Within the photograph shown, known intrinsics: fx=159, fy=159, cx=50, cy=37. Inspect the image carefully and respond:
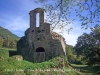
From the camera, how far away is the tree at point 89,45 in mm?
25984

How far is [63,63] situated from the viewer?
17.7m

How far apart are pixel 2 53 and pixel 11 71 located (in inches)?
111

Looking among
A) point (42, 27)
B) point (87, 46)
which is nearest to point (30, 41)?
point (42, 27)

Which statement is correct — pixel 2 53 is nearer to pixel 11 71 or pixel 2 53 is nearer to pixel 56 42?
pixel 11 71

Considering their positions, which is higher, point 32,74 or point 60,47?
point 60,47

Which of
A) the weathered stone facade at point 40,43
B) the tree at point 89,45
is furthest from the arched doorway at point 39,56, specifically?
the tree at point 89,45

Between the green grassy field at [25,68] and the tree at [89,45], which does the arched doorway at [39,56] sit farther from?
the tree at [89,45]

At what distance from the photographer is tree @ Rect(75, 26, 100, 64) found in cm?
2598

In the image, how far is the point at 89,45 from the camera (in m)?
38.2

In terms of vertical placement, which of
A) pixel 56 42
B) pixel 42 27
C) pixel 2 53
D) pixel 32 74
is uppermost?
pixel 42 27

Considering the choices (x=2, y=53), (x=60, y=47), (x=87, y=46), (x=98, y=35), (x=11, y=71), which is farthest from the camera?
(x=87, y=46)

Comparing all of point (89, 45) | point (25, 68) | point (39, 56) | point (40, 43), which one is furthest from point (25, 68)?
point (89, 45)

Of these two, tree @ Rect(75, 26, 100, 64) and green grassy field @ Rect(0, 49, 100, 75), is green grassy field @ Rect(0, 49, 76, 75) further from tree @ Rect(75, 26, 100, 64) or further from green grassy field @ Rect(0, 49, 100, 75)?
tree @ Rect(75, 26, 100, 64)

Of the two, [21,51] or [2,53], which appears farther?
[21,51]
